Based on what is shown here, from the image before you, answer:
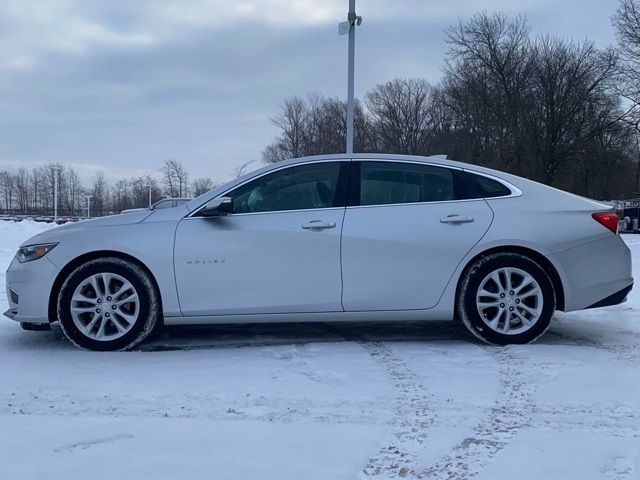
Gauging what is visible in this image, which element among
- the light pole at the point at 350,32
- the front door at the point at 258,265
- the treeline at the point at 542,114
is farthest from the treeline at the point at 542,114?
the front door at the point at 258,265

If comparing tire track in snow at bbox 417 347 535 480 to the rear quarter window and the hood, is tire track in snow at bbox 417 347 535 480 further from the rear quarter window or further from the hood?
the hood

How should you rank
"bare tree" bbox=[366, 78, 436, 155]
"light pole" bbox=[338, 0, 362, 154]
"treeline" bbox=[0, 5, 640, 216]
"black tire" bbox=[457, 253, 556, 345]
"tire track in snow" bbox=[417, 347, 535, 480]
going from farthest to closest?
"bare tree" bbox=[366, 78, 436, 155] < "treeline" bbox=[0, 5, 640, 216] < "light pole" bbox=[338, 0, 362, 154] < "black tire" bbox=[457, 253, 556, 345] < "tire track in snow" bbox=[417, 347, 535, 480]

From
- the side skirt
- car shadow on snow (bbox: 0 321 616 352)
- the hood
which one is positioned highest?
the hood

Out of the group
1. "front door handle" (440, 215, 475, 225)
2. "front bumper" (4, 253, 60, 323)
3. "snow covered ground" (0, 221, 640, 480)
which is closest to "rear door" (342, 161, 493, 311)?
"front door handle" (440, 215, 475, 225)

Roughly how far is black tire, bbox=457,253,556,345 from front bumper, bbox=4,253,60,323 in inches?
117

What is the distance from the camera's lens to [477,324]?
4.54 metres

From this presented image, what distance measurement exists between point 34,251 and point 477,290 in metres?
3.26

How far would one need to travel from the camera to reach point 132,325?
4.43 meters

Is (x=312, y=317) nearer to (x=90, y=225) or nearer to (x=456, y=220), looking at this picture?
(x=456, y=220)

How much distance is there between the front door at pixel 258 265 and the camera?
4473mm

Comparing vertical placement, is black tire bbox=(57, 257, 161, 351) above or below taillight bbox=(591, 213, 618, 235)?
below

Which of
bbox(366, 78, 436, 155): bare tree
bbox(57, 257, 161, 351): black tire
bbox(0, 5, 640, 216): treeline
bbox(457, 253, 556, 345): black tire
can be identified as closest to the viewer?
bbox(57, 257, 161, 351): black tire

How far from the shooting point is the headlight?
4520 mm

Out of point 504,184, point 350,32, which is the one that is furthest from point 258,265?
point 350,32
